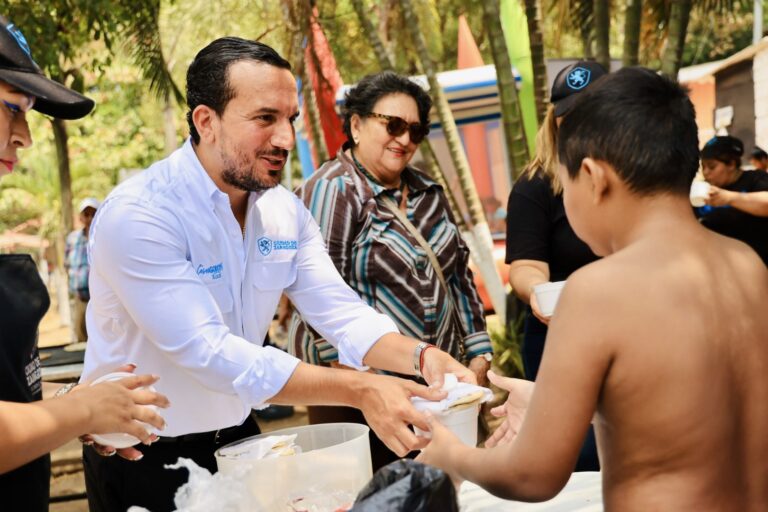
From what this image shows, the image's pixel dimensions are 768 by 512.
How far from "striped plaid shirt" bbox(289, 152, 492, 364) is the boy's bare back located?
2.11 metres

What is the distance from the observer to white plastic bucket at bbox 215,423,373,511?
1.89m

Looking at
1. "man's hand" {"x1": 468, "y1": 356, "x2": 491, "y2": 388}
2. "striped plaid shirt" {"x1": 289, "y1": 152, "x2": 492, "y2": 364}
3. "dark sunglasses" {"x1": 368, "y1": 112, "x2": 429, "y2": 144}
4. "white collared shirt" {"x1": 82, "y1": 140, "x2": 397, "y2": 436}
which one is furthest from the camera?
"dark sunglasses" {"x1": 368, "y1": 112, "x2": 429, "y2": 144}

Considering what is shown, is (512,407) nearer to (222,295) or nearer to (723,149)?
(222,295)

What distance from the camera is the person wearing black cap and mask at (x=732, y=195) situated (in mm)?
6289

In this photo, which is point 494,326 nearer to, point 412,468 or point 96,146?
point 412,468

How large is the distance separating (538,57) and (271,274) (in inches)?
216

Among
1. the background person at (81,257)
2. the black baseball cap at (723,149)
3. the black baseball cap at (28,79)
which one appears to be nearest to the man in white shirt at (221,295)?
the black baseball cap at (28,79)

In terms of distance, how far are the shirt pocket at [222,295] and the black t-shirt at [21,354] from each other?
49cm

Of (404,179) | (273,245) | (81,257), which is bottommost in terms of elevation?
(81,257)

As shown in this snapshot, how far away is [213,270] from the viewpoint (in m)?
2.49

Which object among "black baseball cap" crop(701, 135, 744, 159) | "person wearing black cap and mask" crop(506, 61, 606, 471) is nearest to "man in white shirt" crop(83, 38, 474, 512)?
"person wearing black cap and mask" crop(506, 61, 606, 471)

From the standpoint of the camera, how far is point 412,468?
146cm

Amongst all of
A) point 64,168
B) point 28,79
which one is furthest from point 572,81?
point 64,168

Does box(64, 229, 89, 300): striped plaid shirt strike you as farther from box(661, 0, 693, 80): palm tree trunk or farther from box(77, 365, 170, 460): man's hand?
box(77, 365, 170, 460): man's hand
